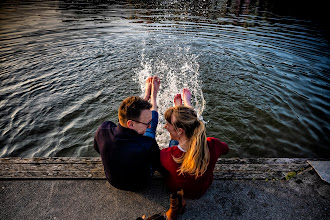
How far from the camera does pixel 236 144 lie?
5.02m

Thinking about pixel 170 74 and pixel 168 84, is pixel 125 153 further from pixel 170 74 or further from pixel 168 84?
pixel 170 74

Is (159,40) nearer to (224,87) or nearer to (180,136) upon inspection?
(224,87)

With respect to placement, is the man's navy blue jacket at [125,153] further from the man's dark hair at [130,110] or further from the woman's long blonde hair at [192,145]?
the woman's long blonde hair at [192,145]

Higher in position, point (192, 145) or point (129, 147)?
point (192, 145)

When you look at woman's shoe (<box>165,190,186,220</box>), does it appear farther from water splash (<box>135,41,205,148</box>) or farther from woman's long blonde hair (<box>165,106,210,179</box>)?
water splash (<box>135,41,205,148</box>)

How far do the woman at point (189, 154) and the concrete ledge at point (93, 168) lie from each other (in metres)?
0.68

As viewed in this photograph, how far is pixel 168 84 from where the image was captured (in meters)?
7.31

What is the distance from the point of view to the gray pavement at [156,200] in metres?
2.66

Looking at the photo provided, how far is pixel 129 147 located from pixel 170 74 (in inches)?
238

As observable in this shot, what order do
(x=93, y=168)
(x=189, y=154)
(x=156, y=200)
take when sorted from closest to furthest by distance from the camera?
(x=189, y=154), (x=156, y=200), (x=93, y=168)

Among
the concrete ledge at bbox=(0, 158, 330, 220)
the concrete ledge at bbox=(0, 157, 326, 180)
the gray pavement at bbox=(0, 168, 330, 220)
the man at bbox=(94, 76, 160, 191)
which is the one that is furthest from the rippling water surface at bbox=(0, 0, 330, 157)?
the man at bbox=(94, 76, 160, 191)

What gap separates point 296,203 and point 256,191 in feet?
1.97

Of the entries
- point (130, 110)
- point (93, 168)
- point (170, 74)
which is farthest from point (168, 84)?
point (130, 110)

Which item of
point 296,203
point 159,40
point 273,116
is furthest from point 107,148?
point 159,40
